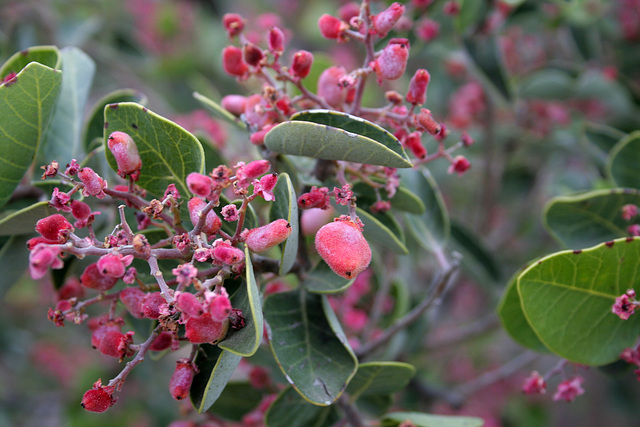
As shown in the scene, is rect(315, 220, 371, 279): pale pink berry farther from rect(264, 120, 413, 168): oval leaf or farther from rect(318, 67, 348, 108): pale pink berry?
rect(318, 67, 348, 108): pale pink berry

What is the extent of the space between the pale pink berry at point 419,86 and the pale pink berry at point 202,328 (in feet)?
1.66

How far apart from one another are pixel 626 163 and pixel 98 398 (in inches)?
49.9

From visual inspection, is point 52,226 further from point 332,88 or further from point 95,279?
point 332,88

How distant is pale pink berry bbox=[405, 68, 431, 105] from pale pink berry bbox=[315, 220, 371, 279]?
11.1 inches

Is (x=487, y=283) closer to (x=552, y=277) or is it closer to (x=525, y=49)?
(x=552, y=277)

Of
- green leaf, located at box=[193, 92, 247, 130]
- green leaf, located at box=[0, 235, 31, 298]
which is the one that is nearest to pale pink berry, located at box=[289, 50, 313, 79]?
green leaf, located at box=[193, 92, 247, 130]

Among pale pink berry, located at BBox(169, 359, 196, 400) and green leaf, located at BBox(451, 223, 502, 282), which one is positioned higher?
pale pink berry, located at BBox(169, 359, 196, 400)

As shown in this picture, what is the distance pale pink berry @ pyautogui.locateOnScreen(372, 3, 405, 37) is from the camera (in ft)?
3.01

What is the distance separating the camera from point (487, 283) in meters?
1.79

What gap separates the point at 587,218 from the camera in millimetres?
1232

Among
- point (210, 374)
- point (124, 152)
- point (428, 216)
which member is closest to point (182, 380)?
point (210, 374)

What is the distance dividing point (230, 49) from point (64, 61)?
0.52 meters

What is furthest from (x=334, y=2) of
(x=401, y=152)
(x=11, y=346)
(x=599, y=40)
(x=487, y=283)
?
(x=401, y=152)

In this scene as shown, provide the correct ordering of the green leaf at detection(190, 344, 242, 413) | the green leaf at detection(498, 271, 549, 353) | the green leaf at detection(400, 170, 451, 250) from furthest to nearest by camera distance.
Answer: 1. the green leaf at detection(400, 170, 451, 250)
2. the green leaf at detection(498, 271, 549, 353)
3. the green leaf at detection(190, 344, 242, 413)
